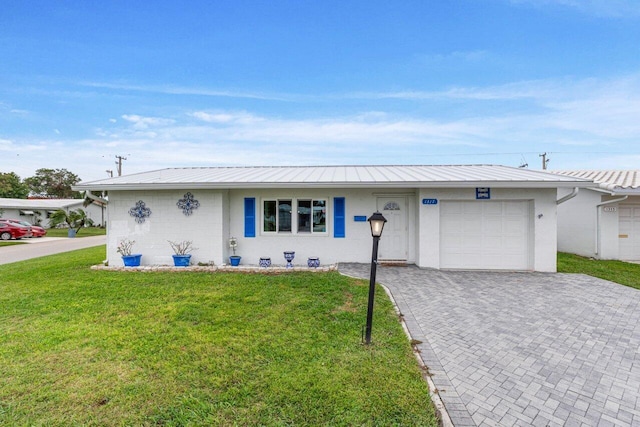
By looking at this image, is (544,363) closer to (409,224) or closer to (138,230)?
(409,224)

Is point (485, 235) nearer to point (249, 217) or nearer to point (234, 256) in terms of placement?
point (249, 217)

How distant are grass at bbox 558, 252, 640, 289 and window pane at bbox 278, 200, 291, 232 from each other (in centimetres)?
776

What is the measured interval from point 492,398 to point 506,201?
658 cm

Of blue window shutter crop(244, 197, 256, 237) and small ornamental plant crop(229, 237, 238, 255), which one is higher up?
blue window shutter crop(244, 197, 256, 237)

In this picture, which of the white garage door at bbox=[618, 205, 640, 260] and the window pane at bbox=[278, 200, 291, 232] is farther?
the white garage door at bbox=[618, 205, 640, 260]

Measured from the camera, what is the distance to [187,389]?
253 centimetres

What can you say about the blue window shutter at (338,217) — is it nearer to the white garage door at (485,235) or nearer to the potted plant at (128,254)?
the white garage door at (485,235)

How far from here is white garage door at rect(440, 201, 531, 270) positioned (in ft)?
24.8

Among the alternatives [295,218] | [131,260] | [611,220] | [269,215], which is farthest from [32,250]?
[611,220]

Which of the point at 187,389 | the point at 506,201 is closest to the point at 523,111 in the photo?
the point at 506,201

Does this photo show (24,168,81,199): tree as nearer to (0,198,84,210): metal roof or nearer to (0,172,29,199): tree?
(0,172,29,199): tree

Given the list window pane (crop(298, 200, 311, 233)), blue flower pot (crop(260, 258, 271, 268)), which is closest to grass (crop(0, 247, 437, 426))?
blue flower pot (crop(260, 258, 271, 268))

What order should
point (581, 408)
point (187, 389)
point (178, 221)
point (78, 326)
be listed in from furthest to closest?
point (178, 221), point (78, 326), point (187, 389), point (581, 408)

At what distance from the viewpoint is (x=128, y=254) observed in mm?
8047
